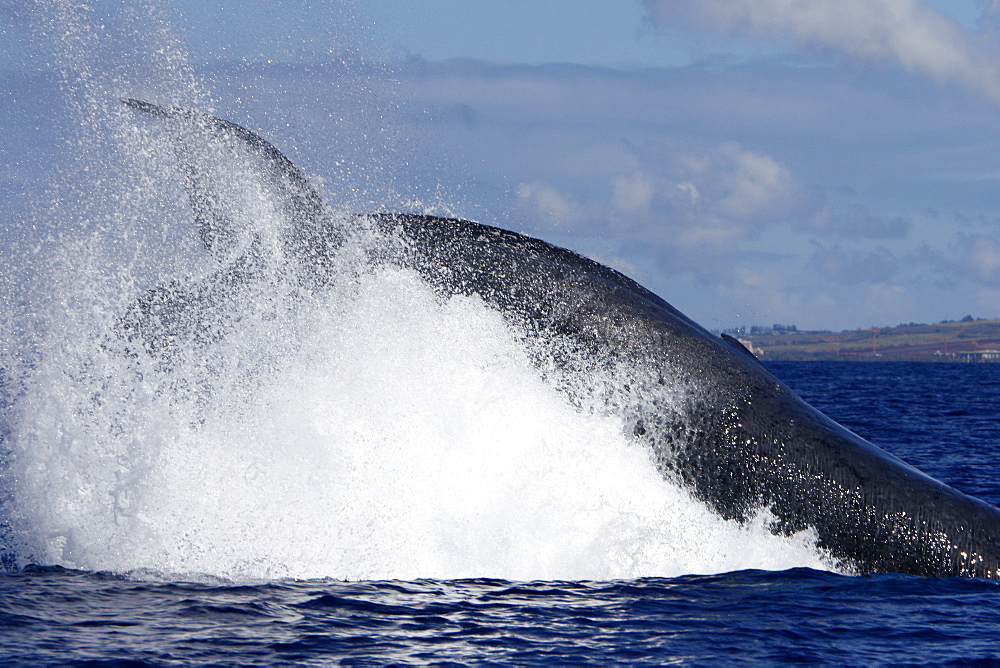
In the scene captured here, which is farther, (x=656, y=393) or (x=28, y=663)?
(x=656, y=393)

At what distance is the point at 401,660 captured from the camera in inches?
357

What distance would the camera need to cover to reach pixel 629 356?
483 inches

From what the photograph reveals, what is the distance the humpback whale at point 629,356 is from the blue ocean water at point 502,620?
620 mm

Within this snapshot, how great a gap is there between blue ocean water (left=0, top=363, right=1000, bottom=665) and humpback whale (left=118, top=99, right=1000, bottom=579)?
620mm

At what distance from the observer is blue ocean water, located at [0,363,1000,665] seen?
9.23 meters

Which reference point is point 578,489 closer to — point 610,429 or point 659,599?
point 610,429

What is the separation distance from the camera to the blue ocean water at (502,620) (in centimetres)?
923

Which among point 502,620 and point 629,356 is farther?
point 629,356

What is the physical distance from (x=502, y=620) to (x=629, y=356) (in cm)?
345

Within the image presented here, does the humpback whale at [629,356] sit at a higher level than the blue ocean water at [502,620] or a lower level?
higher

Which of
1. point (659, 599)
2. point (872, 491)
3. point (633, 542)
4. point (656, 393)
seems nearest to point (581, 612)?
point (659, 599)

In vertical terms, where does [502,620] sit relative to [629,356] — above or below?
below

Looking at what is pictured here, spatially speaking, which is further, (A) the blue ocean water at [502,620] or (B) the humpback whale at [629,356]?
(B) the humpback whale at [629,356]

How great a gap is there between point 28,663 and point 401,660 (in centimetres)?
291
